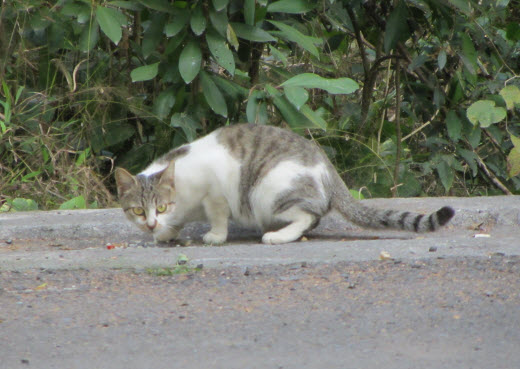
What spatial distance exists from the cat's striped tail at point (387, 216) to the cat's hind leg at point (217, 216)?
0.65m

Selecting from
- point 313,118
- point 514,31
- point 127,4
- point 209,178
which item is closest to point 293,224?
point 209,178

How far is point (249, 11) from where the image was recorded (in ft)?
18.3

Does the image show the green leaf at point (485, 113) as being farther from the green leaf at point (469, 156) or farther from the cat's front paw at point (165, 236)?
the cat's front paw at point (165, 236)

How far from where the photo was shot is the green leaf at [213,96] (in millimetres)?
5750

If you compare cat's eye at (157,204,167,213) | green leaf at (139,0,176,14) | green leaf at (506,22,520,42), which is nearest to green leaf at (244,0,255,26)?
green leaf at (139,0,176,14)

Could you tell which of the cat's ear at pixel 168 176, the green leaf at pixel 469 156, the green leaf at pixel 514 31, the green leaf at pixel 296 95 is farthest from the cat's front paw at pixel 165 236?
the green leaf at pixel 514 31

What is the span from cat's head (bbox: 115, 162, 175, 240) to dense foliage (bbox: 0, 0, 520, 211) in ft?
3.43

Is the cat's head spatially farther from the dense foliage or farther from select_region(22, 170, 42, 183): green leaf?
select_region(22, 170, 42, 183): green leaf

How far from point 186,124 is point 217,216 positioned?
4.50 feet

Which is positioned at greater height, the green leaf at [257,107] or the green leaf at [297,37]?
the green leaf at [297,37]

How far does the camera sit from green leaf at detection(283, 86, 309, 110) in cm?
545

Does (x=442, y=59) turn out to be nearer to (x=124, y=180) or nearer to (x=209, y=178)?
(x=209, y=178)

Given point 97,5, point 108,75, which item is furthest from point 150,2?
point 108,75

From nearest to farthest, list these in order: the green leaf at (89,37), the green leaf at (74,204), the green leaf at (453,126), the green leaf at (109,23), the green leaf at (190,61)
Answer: the green leaf at (109,23)
the green leaf at (190,61)
the green leaf at (89,37)
the green leaf at (74,204)
the green leaf at (453,126)
